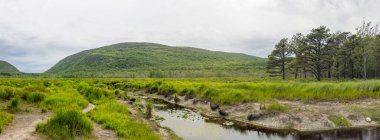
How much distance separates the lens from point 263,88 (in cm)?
3422

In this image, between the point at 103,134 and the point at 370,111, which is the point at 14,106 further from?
the point at 370,111

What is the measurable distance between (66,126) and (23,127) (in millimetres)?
3550

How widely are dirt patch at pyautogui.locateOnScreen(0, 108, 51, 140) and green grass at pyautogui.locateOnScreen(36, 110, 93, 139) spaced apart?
1.77ft

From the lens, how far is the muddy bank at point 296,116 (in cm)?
2245

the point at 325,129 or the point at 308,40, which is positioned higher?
the point at 308,40

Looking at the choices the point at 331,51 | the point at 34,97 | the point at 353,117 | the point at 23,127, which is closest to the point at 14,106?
the point at 34,97

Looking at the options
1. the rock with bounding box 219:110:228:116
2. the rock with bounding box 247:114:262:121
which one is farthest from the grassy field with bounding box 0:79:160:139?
the rock with bounding box 247:114:262:121

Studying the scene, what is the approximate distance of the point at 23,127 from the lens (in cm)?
1510

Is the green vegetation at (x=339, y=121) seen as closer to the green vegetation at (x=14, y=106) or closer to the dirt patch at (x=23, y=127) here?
the dirt patch at (x=23, y=127)

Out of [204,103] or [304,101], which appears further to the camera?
[204,103]

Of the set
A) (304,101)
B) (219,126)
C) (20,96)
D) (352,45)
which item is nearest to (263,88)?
(304,101)

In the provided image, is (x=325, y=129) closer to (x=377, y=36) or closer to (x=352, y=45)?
(x=352, y=45)

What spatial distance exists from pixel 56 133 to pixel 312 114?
65.1ft

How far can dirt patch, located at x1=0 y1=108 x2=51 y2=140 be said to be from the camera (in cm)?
1297
